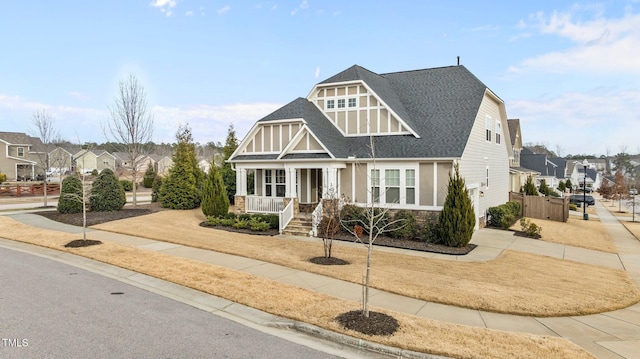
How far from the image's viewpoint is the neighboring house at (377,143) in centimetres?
1747

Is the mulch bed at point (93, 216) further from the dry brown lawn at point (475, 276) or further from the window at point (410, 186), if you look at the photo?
the window at point (410, 186)

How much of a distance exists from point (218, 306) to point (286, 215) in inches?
389

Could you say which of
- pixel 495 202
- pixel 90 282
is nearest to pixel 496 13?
pixel 495 202

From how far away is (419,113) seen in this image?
2027 cm

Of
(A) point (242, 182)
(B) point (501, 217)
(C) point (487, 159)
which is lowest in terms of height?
(B) point (501, 217)

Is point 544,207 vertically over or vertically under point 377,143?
under

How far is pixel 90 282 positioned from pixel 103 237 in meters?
6.86

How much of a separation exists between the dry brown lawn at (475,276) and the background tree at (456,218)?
1.62 meters

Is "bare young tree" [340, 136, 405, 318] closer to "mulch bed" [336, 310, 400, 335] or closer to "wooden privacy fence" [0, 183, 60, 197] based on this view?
"mulch bed" [336, 310, 400, 335]

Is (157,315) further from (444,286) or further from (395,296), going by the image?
(444,286)

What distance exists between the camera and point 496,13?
54.5ft

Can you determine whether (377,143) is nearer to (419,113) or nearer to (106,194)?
(419,113)

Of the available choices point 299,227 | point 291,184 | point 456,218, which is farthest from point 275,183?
point 456,218

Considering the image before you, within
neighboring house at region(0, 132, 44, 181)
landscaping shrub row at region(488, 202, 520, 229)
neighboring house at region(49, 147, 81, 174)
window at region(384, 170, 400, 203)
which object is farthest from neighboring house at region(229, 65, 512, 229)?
neighboring house at region(0, 132, 44, 181)
